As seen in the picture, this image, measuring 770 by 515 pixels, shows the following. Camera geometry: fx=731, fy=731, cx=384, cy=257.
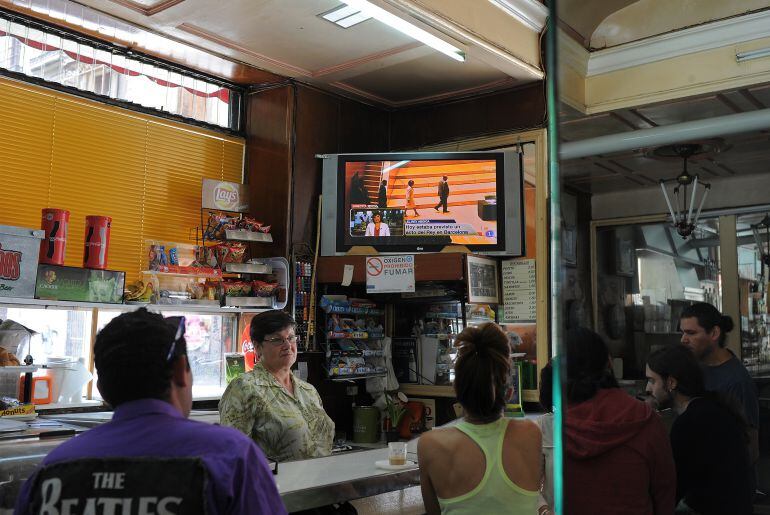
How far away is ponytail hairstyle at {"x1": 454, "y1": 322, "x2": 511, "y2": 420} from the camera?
226 centimetres

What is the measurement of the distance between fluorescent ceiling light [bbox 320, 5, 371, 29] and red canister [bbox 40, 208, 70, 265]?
192cm

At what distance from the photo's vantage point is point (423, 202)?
525 centimetres

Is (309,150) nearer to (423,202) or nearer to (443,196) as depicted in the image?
(423,202)

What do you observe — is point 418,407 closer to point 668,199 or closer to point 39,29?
point 39,29

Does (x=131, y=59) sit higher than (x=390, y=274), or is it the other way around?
(x=131, y=59)

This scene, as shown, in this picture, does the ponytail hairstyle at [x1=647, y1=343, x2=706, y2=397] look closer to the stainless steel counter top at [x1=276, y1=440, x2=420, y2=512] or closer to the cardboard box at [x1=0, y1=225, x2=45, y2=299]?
the stainless steel counter top at [x1=276, y1=440, x2=420, y2=512]

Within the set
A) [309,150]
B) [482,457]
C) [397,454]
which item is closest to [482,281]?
[309,150]

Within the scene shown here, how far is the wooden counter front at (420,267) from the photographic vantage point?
5.09m

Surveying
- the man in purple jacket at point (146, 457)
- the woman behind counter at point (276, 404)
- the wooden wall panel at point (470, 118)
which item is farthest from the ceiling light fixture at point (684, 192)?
the wooden wall panel at point (470, 118)

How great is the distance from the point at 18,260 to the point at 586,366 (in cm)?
388

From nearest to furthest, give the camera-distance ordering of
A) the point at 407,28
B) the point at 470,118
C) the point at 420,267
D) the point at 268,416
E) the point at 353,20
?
the point at 268,416 → the point at 407,28 → the point at 353,20 → the point at 420,267 → the point at 470,118

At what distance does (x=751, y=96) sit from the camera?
1.32ft

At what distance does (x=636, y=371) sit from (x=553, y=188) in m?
Result: 0.12

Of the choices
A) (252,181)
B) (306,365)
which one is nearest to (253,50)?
(252,181)
